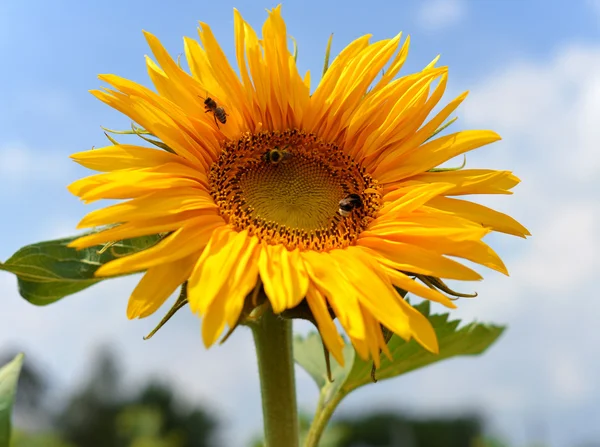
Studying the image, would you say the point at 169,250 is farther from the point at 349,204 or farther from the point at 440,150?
the point at 440,150

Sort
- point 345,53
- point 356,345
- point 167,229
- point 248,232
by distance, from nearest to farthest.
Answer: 1. point 356,345
2. point 167,229
3. point 248,232
4. point 345,53

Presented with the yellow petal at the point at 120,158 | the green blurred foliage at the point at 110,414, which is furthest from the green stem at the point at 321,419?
the green blurred foliage at the point at 110,414

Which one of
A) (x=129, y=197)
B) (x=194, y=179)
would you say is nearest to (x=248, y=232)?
(x=194, y=179)

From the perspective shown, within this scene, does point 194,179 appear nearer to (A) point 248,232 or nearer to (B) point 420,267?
(A) point 248,232

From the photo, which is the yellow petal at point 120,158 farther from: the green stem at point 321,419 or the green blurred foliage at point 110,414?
the green blurred foliage at point 110,414

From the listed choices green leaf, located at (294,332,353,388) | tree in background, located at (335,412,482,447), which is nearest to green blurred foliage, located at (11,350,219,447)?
tree in background, located at (335,412,482,447)

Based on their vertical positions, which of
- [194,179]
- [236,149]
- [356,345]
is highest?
[236,149]

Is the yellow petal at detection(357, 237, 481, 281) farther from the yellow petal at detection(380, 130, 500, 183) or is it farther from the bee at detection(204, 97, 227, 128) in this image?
the bee at detection(204, 97, 227, 128)

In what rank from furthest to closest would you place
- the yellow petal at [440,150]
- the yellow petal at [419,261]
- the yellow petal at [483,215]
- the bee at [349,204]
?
the bee at [349,204] < the yellow petal at [440,150] < the yellow petal at [483,215] < the yellow petal at [419,261]
